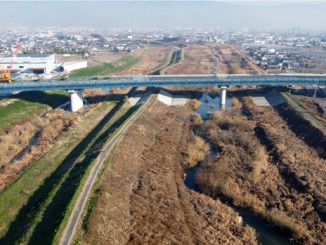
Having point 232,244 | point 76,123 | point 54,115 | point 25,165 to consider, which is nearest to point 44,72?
point 54,115

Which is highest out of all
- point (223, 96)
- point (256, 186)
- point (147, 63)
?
point (223, 96)

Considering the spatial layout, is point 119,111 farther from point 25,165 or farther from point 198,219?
point 198,219

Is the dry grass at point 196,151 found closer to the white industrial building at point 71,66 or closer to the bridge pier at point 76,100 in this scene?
the bridge pier at point 76,100

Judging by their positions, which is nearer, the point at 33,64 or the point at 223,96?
the point at 223,96

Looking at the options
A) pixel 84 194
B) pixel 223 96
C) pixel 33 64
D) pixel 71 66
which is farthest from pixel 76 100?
pixel 71 66

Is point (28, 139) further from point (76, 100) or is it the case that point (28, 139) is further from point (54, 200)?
point (54, 200)

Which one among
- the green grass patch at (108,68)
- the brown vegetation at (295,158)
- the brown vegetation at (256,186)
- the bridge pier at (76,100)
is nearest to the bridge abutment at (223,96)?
the brown vegetation at (295,158)
